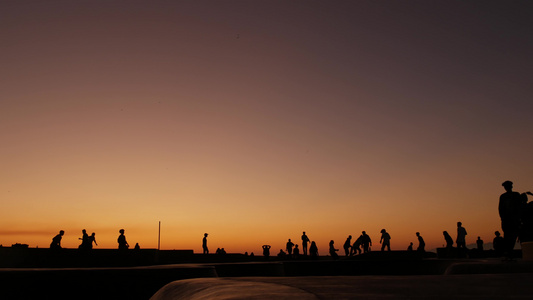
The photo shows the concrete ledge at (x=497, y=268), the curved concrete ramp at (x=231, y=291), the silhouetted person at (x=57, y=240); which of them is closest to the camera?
the curved concrete ramp at (x=231, y=291)

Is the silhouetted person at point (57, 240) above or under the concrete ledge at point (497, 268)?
above

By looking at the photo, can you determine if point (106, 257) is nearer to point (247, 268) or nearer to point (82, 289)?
point (247, 268)

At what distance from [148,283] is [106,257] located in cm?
1127

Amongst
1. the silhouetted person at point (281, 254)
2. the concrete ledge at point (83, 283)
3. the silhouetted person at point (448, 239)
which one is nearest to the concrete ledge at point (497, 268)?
the concrete ledge at point (83, 283)

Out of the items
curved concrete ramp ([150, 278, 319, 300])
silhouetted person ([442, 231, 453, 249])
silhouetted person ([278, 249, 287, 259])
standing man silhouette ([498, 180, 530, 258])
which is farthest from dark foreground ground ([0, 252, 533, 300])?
silhouetted person ([278, 249, 287, 259])

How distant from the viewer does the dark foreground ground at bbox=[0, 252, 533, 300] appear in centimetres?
315

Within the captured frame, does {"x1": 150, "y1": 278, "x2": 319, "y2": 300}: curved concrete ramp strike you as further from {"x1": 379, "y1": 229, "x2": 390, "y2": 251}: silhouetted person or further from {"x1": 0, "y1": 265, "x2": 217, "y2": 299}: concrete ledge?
{"x1": 379, "y1": 229, "x2": 390, "y2": 251}: silhouetted person

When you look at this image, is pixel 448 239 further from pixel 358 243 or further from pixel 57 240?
pixel 57 240

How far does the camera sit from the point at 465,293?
2990 millimetres

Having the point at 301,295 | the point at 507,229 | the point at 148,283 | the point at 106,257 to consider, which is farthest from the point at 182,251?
the point at 301,295

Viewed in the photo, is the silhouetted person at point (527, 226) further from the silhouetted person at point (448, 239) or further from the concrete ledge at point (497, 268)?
the silhouetted person at point (448, 239)

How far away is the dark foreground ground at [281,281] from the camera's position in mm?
3154

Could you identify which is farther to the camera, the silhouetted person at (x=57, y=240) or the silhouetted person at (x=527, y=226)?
the silhouetted person at (x=57, y=240)

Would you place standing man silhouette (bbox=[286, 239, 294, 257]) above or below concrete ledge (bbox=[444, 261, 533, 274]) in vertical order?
above
